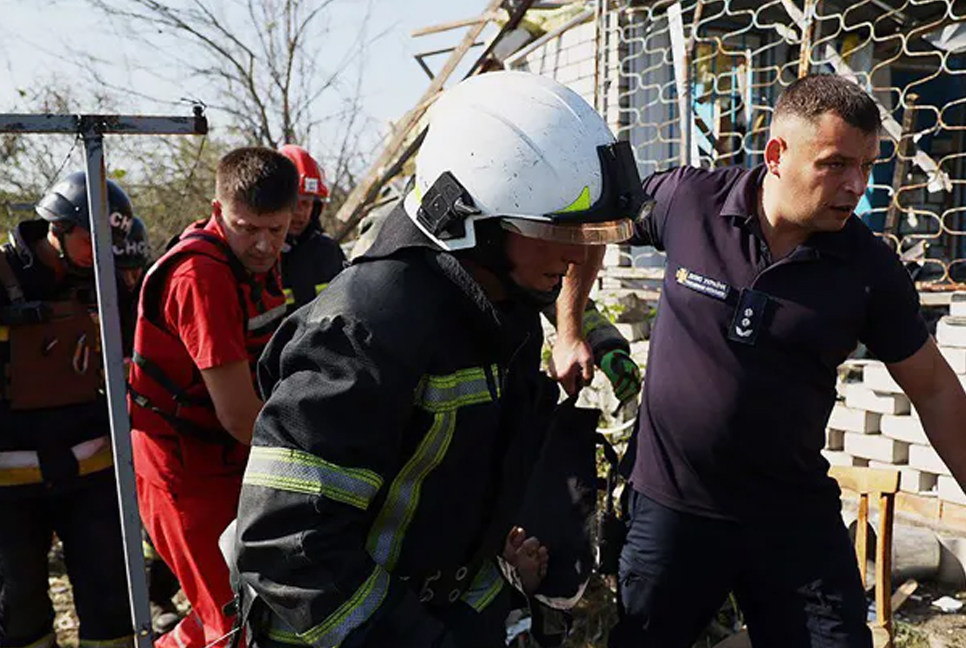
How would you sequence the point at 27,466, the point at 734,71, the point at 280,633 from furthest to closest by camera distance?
the point at 734,71, the point at 27,466, the point at 280,633

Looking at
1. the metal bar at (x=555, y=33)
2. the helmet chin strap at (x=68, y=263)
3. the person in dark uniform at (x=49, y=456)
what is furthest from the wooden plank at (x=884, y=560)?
the metal bar at (x=555, y=33)

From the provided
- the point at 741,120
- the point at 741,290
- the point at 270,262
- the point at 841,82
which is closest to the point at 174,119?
the point at 270,262

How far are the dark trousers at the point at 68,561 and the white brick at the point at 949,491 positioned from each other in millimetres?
3850

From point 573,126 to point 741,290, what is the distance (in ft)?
3.59

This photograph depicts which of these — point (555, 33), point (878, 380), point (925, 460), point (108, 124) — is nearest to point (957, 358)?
point (878, 380)

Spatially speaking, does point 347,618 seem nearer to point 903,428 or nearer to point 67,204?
point 67,204

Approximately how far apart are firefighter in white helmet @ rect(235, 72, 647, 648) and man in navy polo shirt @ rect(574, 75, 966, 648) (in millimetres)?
939

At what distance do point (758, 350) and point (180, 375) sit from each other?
6.05 feet

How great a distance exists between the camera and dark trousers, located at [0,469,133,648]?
11.1 ft

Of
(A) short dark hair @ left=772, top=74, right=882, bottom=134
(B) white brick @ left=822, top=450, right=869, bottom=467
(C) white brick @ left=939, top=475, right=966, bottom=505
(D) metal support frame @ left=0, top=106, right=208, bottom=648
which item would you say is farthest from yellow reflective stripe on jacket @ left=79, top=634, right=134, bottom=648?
(C) white brick @ left=939, top=475, right=966, bottom=505

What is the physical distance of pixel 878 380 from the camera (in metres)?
4.68

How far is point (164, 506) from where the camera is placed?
296cm

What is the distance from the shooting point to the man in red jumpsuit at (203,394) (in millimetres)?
2887

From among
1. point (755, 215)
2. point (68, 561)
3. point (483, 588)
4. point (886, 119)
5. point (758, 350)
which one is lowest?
point (68, 561)
